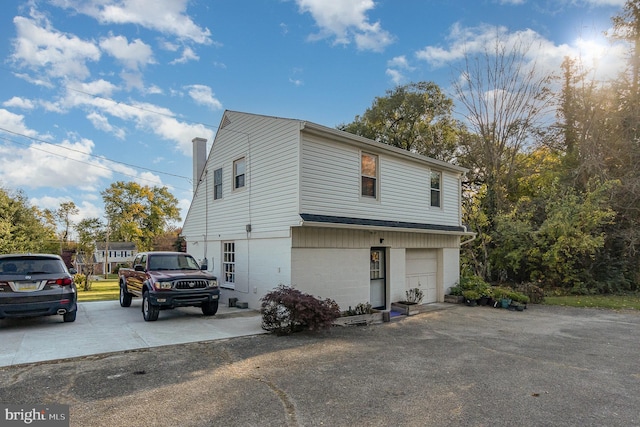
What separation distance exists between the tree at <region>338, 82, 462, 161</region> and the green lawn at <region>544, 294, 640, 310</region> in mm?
11608

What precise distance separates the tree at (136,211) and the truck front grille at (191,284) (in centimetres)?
3626

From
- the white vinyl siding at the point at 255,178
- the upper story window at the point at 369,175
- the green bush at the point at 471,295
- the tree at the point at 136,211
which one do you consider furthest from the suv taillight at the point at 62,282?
the tree at the point at 136,211

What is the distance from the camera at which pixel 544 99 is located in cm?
2055

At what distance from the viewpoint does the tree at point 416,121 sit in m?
24.4

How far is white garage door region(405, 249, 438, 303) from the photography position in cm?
1315

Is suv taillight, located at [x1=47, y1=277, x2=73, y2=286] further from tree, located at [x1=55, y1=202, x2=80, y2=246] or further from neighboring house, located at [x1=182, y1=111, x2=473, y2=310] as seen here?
tree, located at [x1=55, y1=202, x2=80, y2=246]

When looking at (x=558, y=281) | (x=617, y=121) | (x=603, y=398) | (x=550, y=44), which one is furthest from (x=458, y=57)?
(x=603, y=398)

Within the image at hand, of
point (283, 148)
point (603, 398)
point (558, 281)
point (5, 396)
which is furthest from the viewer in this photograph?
point (558, 281)

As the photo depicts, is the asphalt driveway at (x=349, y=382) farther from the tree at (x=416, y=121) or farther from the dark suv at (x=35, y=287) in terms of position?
the tree at (x=416, y=121)

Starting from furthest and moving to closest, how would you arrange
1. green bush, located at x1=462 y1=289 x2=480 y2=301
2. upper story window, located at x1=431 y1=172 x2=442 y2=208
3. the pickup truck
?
1. upper story window, located at x1=431 y1=172 x2=442 y2=208
2. green bush, located at x1=462 y1=289 x2=480 y2=301
3. the pickup truck

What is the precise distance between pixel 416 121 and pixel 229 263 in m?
17.7

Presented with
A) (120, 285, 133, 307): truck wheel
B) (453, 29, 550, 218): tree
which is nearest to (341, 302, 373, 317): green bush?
(120, 285, 133, 307): truck wheel

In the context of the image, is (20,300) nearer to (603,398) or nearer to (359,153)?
(359,153)

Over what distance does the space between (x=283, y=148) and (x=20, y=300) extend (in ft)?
23.0
